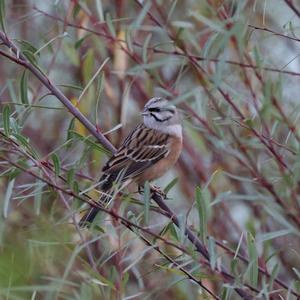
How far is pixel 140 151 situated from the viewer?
3.65m

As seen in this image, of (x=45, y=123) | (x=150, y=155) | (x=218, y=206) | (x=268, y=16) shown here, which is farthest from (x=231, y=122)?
(x=45, y=123)

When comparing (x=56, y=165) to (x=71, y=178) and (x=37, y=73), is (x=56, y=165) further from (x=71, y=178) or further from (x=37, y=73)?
(x=37, y=73)

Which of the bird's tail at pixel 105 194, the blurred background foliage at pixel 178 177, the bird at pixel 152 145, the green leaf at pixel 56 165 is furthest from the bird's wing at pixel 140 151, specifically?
the green leaf at pixel 56 165

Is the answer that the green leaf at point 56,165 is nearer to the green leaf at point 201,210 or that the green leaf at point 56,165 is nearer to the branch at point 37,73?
the branch at point 37,73

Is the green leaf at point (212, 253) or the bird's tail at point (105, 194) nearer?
the green leaf at point (212, 253)

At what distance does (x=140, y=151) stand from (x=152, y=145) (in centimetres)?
11

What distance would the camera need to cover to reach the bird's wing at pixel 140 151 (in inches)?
130

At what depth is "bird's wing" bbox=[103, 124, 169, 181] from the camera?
3293mm

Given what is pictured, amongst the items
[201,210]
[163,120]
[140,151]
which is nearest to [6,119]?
[201,210]

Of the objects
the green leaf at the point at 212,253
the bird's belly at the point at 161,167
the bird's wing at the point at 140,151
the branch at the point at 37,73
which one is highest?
the branch at the point at 37,73

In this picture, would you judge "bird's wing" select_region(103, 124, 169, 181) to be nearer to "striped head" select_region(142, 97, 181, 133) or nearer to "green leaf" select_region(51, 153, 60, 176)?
"striped head" select_region(142, 97, 181, 133)

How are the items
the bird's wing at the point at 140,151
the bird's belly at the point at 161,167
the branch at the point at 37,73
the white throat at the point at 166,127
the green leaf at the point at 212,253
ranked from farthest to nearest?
the white throat at the point at 166,127 → the bird's belly at the point at 161,167 → the bird's wing at the point at 140,151 → the branch at the point at 37,73 → the green leaf at the point at 212,253

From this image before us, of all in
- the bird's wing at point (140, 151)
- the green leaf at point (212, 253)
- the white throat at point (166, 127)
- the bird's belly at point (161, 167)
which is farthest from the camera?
the white throat at point (166, 127)

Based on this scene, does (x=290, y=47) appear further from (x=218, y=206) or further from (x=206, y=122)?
(x=206, y=122)
